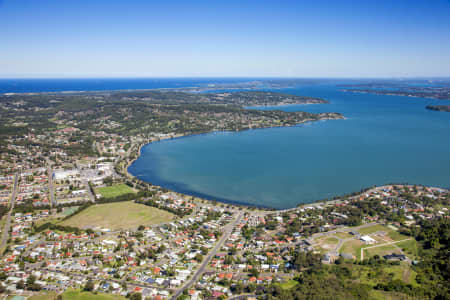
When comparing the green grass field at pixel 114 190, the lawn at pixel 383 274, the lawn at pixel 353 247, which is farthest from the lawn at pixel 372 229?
the green grass field at pixel 114 190

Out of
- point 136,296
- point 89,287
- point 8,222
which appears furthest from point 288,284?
point 8,222

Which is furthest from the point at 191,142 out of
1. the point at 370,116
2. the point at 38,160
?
the point at 370,116

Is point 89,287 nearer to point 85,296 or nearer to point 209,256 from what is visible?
point 85,296

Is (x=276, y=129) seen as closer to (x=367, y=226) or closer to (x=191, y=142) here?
(x=191, y=142)

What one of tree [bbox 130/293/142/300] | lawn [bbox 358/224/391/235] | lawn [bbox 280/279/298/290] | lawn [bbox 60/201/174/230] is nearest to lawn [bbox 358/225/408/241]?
lawn [bbox 358/224/391/235]

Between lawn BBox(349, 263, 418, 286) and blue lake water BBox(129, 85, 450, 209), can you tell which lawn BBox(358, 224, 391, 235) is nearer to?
lawn BBox(349, 263, 418, 286)

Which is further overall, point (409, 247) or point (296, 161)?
point (296, 161)
